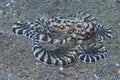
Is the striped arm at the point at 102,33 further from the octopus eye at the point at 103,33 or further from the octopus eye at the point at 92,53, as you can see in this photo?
the octopus eye at the point at 92,53

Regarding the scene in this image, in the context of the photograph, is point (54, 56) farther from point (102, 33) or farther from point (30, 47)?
point (102, 33)

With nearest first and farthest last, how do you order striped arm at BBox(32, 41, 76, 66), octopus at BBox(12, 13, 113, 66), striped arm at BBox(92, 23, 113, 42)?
striped arm at BBox(32, 41, 76, 66) → octopus at BBox(12, 13, 113, 66) → striped arm at BBox(92, 23, 113, 42)

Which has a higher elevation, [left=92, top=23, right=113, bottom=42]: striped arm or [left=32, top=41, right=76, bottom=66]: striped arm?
[left=92, top=23, right=113, bottom=42]: striped arm

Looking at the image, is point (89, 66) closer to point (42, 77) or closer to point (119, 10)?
point (42, 77)

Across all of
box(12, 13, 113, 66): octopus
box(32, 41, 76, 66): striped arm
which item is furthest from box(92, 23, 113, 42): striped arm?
box(32, 41, 76, 66): striped arm

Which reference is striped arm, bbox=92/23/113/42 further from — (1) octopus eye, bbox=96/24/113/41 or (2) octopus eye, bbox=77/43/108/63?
(2) octopus eye, bbox=77/43/108/63

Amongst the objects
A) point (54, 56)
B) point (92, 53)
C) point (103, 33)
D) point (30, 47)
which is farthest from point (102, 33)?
point (30, 47)

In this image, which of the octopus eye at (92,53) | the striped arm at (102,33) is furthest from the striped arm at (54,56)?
the striped arm at (102,33)
